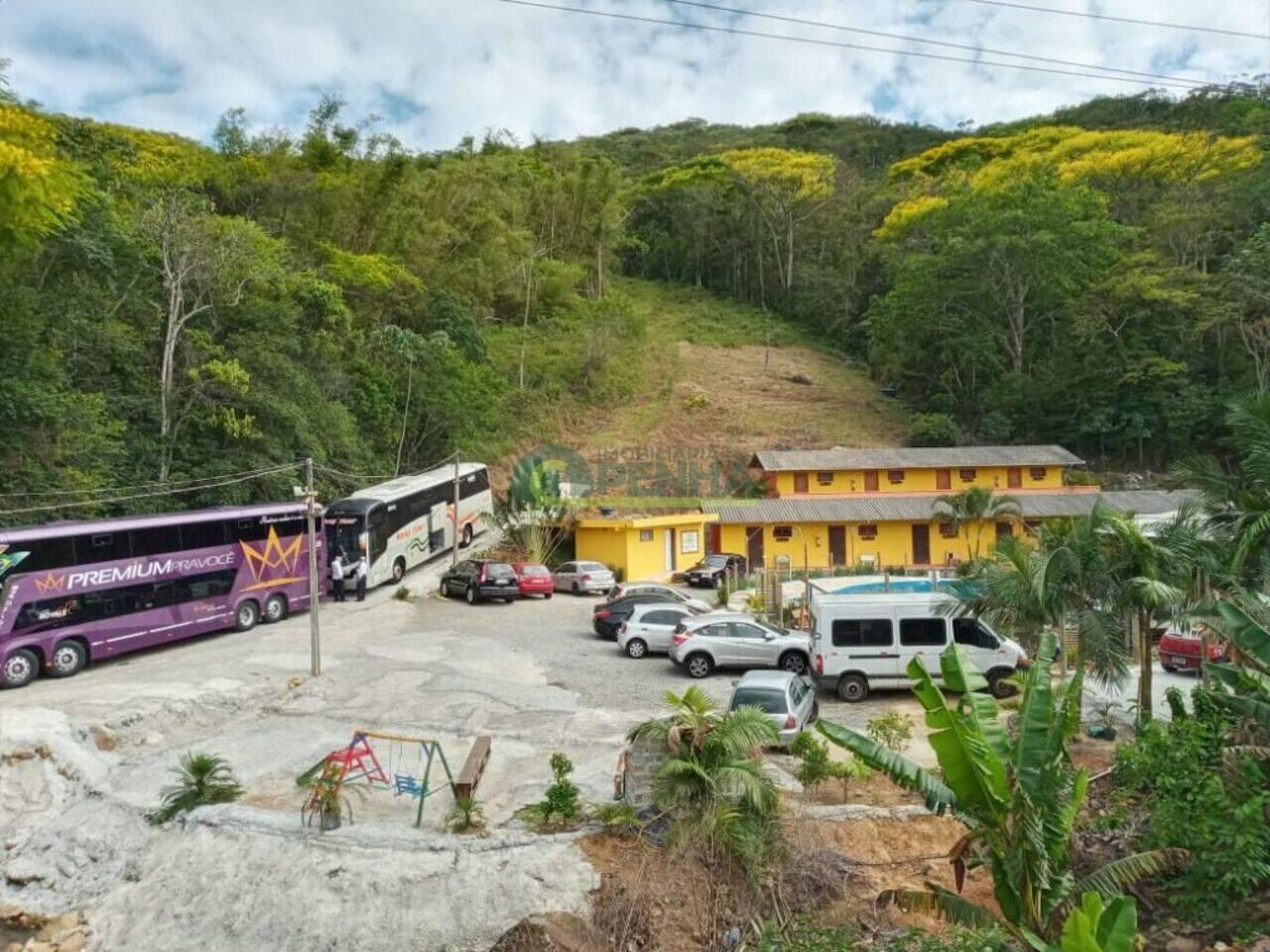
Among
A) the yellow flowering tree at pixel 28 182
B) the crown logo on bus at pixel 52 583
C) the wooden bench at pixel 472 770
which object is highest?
the yellow flowering tree at pixel 28 182

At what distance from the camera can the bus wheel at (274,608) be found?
23.2 m

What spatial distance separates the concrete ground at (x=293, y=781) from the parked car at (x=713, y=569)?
10517 mm

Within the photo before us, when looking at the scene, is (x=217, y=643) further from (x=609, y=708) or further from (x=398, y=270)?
(x=398, y=270)

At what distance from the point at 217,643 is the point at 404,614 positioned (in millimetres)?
5401

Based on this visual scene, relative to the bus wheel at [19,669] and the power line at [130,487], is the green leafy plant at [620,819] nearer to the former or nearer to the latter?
the bus wheel at [19,669]

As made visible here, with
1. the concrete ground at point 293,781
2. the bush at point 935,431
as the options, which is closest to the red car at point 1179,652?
the concrete ground at point 293,781

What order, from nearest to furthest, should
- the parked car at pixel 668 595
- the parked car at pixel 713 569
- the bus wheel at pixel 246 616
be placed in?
the bus wheel at pixel 246 616 < the parked car at pixel 668 595 < the parked car at pixel 713 569

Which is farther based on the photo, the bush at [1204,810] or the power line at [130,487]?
the power line at [130,487]

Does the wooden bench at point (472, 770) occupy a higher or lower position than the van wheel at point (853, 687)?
higher

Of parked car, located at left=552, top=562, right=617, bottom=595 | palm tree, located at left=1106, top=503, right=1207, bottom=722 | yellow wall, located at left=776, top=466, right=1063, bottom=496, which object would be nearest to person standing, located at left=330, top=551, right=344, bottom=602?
parked car, located at left=552, top=562, right=617, bottom=595

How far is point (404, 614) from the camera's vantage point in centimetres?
2492

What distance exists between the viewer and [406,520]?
2991cm

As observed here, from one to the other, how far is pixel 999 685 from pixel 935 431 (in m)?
33.2

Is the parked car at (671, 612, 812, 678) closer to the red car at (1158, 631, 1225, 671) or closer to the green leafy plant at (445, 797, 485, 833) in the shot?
the red car at (1158, 631, 1225, 671)
